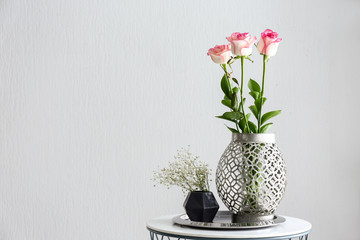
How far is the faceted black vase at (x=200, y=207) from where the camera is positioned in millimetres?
1465

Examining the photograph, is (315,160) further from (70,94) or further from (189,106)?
(70,94)

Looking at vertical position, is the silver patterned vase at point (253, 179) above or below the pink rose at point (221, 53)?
below


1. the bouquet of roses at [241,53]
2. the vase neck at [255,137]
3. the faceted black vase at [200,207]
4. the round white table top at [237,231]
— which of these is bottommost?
the round white table top at [237,231]

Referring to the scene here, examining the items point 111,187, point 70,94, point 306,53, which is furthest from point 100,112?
point 306,53

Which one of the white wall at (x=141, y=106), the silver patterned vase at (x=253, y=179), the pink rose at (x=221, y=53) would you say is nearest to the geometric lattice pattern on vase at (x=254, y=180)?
the silver patterned vase at (x=253, y=179)

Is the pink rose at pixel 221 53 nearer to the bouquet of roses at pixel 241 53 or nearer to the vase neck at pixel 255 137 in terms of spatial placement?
the bouquet of roses at pixel 241 53

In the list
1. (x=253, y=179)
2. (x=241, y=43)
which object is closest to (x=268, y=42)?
(x=241, y=43)

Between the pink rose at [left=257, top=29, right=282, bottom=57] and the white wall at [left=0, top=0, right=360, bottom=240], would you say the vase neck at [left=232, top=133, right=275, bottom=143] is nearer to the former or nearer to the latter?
the pink rose at [left=257, top=29, right=282, bottom=57]

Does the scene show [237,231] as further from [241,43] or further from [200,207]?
[241,43]

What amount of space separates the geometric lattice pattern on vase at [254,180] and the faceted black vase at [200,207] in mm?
47

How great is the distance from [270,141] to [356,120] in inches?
40.8

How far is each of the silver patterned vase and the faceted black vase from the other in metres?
0.05

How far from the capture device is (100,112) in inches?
85.4

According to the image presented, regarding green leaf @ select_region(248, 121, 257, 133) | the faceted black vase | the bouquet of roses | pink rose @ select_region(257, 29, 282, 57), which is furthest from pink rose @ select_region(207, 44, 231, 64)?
the faceted black vase
